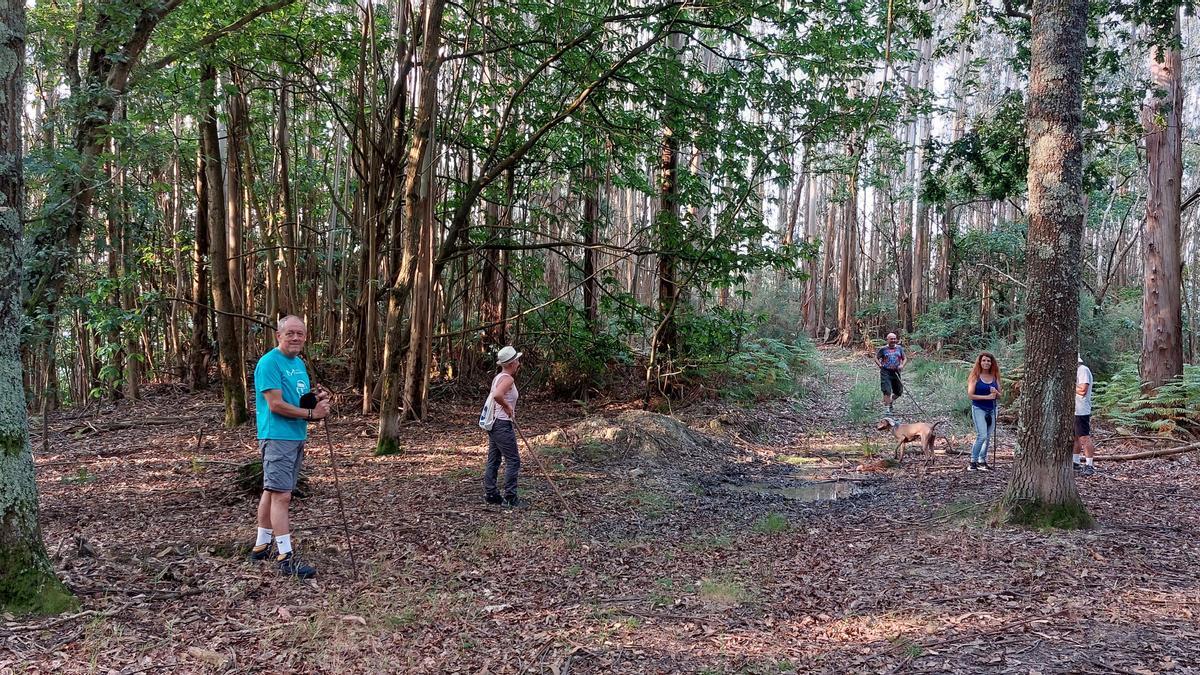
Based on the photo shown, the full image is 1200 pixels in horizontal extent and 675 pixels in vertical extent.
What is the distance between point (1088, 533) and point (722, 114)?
6427 mm

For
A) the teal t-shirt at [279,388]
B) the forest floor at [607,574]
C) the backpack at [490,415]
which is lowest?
the forest floor at [607,574]

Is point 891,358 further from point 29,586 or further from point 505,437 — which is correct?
point 29,586

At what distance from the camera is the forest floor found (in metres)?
3.68

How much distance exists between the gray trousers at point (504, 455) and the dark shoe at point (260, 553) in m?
2.20

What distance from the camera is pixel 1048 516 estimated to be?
548 centimetres

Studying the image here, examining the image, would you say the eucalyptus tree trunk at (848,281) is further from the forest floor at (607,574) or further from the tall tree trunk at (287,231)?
the tall tree trunk at (287,231)

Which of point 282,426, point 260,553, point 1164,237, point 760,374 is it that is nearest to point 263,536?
point 260,553

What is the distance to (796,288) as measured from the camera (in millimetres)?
32625

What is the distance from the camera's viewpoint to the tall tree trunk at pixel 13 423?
368cm

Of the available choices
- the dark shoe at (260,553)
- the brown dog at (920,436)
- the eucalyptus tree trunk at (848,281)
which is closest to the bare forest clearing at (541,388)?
the dark shoe at (260,553)

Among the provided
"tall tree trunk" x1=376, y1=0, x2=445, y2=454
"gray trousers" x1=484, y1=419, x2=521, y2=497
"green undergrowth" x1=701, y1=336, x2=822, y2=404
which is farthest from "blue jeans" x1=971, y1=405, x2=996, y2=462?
"tall tree trunk" x1=376, y1=0, x2=445, y2=454

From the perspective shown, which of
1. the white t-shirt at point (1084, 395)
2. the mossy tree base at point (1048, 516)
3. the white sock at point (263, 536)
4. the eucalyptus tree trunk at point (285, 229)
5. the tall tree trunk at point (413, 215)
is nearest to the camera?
the white sock at point (263, 536)

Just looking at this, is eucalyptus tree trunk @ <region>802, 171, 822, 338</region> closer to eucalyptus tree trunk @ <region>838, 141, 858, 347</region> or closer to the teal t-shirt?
eucalyptus tree trunk @ <region>838, 141, 858, 347</region>

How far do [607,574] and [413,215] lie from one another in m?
4.83
